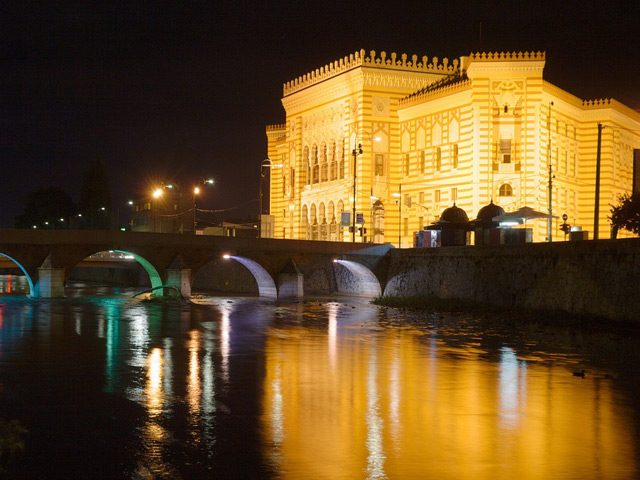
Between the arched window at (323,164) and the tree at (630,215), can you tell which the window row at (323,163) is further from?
the tree at (630,215)

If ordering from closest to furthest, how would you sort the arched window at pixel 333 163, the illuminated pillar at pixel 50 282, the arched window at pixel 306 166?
the illuminated pillar at pixel 50 282
the arched window at pixel 333 163
the arched window at pixel 306 166

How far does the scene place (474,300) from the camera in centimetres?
4878

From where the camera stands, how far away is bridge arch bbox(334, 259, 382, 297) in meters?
62.8

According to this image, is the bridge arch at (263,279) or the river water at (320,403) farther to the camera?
the bridge arch at (263,279)

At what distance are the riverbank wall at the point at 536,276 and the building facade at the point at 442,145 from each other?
727 cm

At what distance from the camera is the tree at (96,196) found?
119 metres

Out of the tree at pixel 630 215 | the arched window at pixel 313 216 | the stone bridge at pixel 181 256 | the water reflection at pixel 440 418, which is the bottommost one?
the water reflection at pixel 440 418

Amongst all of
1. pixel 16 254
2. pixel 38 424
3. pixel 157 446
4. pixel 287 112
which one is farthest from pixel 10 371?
pixel 287 112

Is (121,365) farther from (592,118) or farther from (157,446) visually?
(592,118)

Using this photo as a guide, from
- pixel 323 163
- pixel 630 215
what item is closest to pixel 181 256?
pixel 323 163

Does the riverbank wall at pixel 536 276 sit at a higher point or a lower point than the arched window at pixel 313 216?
lower

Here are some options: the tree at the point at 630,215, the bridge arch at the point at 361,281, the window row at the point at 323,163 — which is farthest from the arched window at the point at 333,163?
the tree at the point at 630,215

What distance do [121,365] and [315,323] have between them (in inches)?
678

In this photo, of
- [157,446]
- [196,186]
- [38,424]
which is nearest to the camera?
[157,446]
